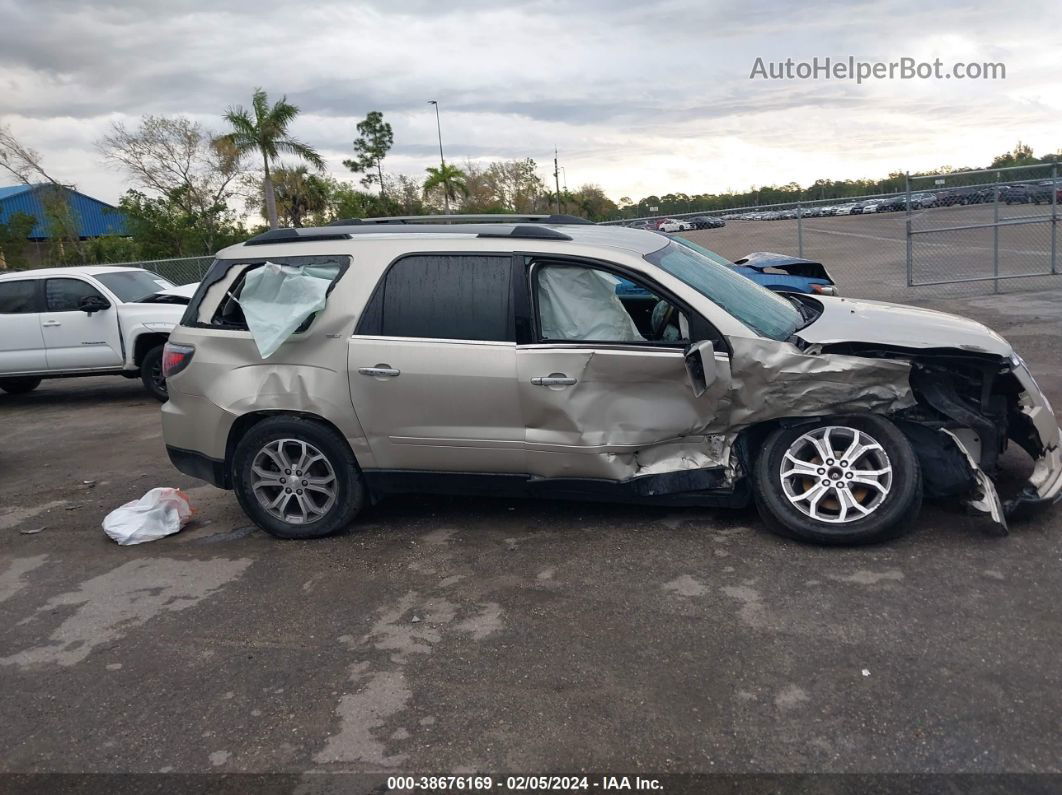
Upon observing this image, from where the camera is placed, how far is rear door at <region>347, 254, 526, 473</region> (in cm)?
488

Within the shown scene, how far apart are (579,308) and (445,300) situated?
75 cm

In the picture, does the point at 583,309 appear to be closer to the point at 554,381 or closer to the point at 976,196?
the point at 554,381

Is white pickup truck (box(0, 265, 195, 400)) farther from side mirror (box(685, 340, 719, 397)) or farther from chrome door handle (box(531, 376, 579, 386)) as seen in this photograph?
side mirror (box(685, 340, 719, 397))

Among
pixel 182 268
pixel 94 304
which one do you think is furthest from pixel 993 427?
pixel 182 268

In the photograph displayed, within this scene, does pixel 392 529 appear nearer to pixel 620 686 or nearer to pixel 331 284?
pixel 331 284

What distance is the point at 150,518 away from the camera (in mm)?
5645

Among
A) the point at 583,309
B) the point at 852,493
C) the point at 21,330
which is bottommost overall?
the point at 852,493

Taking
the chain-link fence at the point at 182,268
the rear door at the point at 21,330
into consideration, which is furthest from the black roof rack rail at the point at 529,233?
the chain-link fence at the point at 182,268

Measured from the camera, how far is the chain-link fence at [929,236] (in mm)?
14570

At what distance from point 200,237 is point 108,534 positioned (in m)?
33.2

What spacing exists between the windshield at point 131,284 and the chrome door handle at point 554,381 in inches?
303

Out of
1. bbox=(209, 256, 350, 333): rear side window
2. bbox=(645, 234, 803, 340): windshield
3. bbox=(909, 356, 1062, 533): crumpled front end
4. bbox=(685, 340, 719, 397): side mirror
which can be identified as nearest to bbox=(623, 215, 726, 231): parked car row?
bbox=(645, 234, 803, 340): windshield

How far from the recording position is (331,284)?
5.15m

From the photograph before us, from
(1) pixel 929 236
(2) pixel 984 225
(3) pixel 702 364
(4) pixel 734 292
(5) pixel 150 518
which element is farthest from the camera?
(1) pixel 929 236
